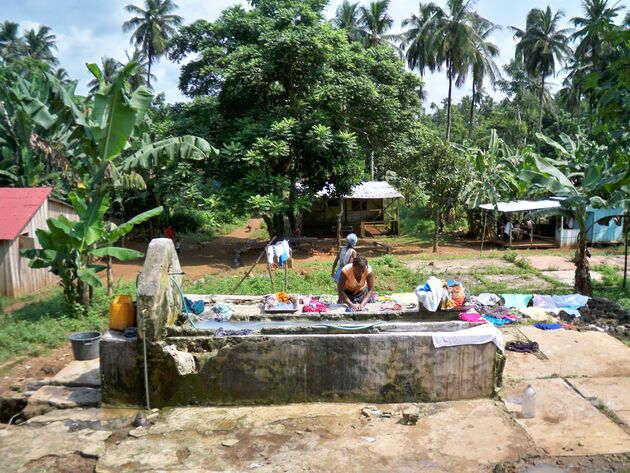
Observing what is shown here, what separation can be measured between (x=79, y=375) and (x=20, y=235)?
6604 mm

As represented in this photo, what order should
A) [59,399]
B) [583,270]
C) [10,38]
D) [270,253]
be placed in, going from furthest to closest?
[10,38], [583,270], [270,253], [59,399]

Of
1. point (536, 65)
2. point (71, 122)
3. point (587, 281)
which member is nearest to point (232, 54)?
point (71, 122)

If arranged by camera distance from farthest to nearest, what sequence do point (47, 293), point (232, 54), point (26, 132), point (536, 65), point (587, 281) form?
point (536, 65) → point (232, 54) → point (26, 132) → point (47, 293) → point (587, 281)

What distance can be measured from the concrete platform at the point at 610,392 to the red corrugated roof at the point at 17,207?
11.7 metres

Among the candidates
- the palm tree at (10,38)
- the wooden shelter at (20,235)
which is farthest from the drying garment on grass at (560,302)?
the palm tree at (10,38)

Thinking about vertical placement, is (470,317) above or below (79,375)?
above

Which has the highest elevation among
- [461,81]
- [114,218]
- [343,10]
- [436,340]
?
[343,10]

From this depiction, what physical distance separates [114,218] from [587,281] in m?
20.7

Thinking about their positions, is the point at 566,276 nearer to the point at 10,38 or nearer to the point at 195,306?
the point at 195,306

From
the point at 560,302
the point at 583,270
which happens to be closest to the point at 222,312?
the point at 560,302

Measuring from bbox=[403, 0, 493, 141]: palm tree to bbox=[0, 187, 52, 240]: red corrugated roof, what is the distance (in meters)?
22.3

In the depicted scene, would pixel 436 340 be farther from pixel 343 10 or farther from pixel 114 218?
pixel 343 10

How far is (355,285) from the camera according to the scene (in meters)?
8.28

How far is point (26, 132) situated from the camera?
16250 millimetres
